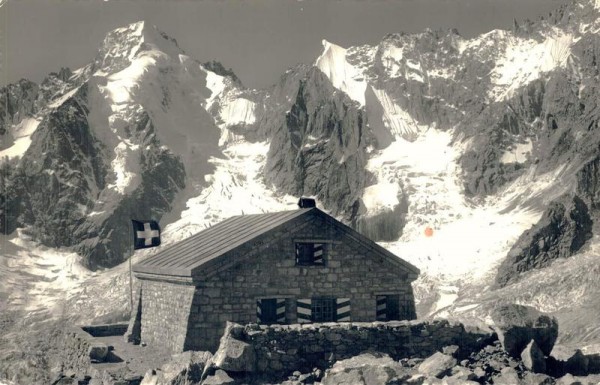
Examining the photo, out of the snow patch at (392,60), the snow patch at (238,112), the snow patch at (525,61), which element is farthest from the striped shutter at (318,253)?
the snow patch at (392,60)

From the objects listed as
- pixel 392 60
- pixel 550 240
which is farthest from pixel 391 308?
pixel 392 60

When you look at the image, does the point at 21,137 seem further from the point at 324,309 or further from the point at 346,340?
the point at 346,340

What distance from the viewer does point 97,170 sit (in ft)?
395

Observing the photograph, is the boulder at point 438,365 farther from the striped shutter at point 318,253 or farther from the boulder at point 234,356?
the striped shutter at point 318,253

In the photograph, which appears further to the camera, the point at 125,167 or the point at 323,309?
the point at 125,167

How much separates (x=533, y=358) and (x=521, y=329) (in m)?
→ 0.91

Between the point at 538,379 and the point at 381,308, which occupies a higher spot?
the point at 381,308

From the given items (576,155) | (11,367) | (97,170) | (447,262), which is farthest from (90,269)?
(11,367)

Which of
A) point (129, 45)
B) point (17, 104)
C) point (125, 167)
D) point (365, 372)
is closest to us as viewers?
point (365, 372)

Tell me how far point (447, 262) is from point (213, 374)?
67.2 meters

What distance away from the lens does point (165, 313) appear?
78.7 feet

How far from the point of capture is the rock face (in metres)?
74.6

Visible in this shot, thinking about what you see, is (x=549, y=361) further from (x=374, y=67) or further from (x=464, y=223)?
(x=374, y=67)

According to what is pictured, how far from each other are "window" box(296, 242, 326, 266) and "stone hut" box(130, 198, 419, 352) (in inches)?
1.3
